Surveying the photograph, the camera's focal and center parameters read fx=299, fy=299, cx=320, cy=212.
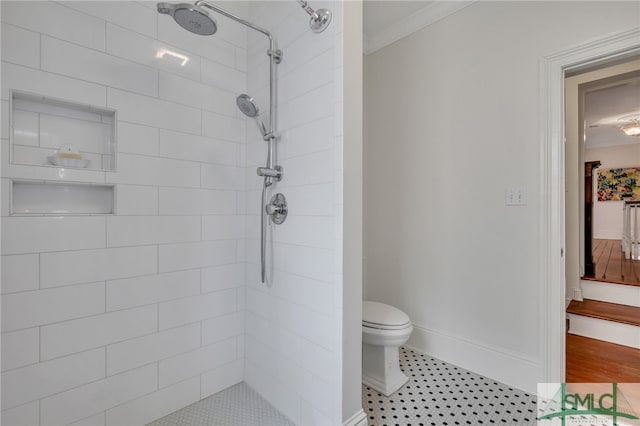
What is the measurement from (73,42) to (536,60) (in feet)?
7.83

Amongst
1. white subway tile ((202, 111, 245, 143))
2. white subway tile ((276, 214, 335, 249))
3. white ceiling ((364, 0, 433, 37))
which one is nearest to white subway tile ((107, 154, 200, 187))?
white subway tile ((202, 111, 245, 143))

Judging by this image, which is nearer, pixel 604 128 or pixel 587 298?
pixel 587 298

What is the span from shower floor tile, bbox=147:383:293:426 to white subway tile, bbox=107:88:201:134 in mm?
1514

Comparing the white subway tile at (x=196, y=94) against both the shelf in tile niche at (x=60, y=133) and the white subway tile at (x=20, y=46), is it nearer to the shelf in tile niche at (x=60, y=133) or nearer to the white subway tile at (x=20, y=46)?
the shelf in tile niche at (x=60, y=133)

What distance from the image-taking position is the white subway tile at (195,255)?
158 cm

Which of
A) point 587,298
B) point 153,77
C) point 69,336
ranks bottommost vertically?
point 587,298

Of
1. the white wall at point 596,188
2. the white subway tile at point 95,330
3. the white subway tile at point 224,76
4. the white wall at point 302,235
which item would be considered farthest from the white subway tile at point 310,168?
the white wall at point 596,188

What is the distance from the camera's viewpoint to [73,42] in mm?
1309

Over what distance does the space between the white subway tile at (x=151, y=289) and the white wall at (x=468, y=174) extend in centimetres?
153

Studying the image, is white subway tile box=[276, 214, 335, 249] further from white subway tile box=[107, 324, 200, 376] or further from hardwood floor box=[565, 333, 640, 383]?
hardwood floor box=[565, 333, 640, 383]

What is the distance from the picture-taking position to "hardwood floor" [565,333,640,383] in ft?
6.43

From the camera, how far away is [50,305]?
1.25m

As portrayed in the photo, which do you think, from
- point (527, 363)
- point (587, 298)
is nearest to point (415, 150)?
point (527, 363)

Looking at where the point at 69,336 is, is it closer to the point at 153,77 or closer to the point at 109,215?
the point at 109,215
